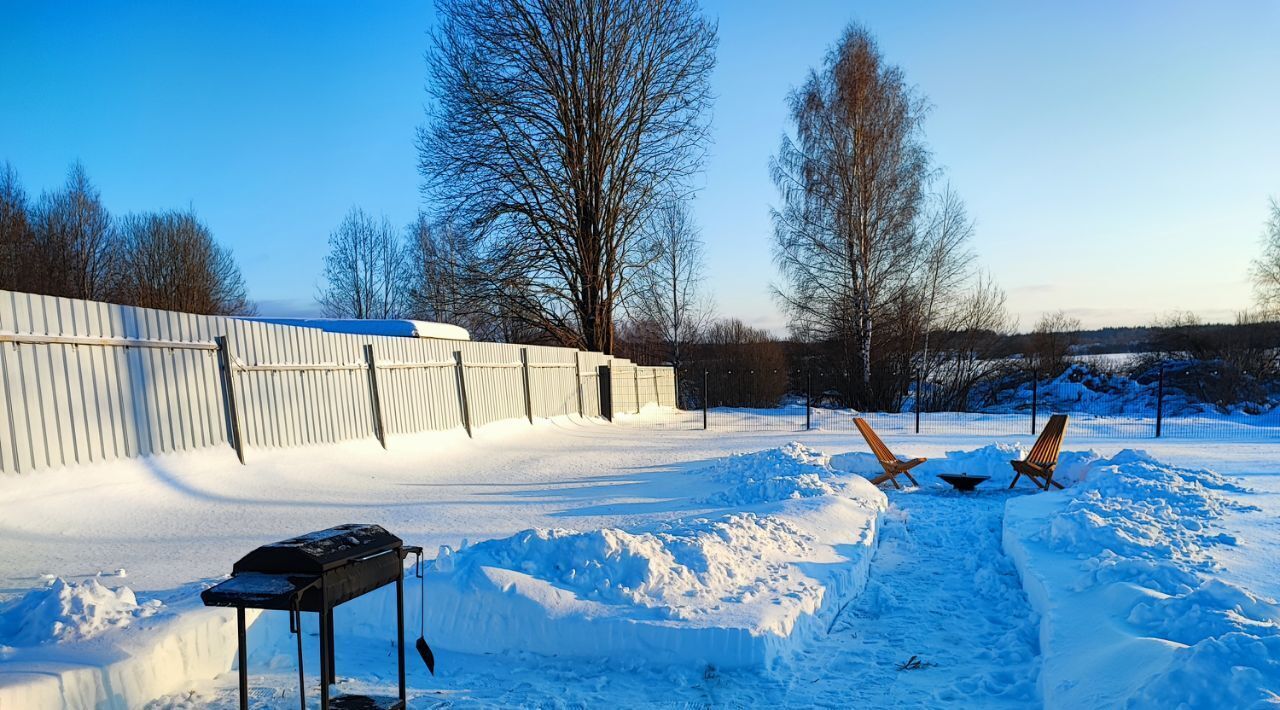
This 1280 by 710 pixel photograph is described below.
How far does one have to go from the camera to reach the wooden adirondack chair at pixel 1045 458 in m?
10.9

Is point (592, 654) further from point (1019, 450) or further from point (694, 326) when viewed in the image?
point (694, 326)

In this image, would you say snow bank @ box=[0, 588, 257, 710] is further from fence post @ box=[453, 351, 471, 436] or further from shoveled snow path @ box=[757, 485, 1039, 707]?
fence post @ box=[453, 351, 471, 436]

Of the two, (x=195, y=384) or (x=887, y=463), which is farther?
Result: (x=887, y=463)

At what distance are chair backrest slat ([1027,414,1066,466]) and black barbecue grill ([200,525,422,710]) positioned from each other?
1071cm

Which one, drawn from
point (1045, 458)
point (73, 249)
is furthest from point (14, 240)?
point (1045, 458)

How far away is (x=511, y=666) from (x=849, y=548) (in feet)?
12.1

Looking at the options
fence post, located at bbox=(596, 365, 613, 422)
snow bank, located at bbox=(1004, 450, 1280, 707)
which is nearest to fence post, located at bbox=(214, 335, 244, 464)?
snow bank, located at bbox=(1004, 450, 1280, 707)

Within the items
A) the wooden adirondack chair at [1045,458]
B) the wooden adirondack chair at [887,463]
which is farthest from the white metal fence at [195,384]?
the wooden adirondack chair at [1045,458]

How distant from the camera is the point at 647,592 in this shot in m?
5.26

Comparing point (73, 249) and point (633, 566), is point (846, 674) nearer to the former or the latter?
point (633, 566)

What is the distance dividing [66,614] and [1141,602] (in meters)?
6.26

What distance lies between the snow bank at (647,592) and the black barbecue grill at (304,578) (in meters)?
1.68

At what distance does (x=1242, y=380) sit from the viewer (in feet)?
83.1

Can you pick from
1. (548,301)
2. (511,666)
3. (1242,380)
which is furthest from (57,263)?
(1242,380)
